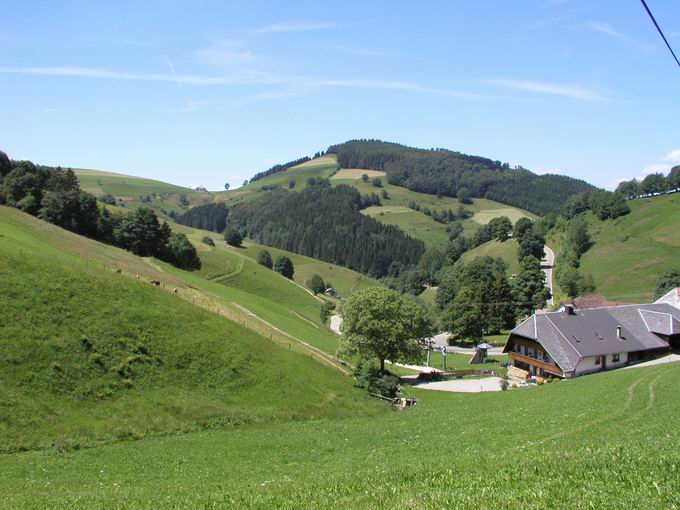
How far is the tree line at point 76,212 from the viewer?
319 ft

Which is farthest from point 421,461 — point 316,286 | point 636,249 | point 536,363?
point 316,286

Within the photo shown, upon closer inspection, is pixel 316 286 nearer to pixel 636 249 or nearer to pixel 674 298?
pixel 636 249

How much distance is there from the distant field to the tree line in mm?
102595

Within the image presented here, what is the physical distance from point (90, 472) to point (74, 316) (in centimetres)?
1783

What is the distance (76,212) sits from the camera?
10156cm

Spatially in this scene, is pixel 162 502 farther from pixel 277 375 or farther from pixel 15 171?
pixel 15 171

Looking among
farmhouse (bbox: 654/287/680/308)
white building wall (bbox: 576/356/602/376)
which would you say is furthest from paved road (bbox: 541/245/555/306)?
white building wall (bbox: 576/356/602/376)

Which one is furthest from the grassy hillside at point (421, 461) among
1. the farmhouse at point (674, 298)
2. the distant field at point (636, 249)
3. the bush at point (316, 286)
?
the bush at point (316, 286)

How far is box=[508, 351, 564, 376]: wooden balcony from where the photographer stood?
64.4m

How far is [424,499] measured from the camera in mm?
12992

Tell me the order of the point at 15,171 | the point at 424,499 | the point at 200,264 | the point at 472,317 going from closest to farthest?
1. the point at 424,499
2. the point at 15,171
3. the point at 472,317
4. the point at 200,264

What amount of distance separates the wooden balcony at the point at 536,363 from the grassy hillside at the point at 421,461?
1608 cm

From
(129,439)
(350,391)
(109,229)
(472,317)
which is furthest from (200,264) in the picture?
(129,439)

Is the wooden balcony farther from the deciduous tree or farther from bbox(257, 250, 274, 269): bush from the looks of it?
bbox(257, 250, 274, 269): bush
